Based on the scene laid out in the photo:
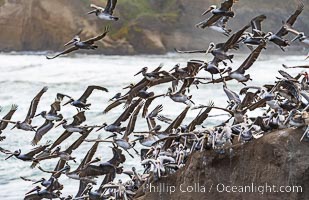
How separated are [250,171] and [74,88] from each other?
44.1 ft

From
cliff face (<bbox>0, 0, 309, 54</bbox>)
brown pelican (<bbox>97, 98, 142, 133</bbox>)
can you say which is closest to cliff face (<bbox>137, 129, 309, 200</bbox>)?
brown pelican (<bbox>97, 98, 142, 133</bbox>)

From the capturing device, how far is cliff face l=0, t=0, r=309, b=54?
25562 mm

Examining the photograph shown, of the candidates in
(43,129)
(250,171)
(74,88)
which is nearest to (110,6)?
(43,129)

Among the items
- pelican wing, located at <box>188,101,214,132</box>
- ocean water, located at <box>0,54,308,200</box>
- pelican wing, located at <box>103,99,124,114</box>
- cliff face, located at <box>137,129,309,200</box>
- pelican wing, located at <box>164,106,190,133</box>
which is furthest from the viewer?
ocean water, located at <box>0,54,308,200</box>

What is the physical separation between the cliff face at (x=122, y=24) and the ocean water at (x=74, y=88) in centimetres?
142

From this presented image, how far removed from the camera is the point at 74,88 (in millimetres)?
16469

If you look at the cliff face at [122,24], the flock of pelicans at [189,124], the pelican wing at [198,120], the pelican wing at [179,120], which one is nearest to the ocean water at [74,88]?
the cliff face at [122,24]

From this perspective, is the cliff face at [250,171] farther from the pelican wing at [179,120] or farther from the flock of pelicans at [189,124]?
the pelican wing at [179,120]

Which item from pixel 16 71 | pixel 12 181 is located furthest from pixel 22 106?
A: pixel 16 71

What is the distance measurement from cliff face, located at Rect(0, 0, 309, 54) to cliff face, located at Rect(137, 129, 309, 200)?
2181 cm

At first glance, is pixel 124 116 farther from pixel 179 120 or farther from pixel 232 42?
pixel 232 42

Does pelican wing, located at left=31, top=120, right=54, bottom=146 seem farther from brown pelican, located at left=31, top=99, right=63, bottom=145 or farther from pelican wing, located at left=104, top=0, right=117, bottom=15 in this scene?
pelican wing, located at left=104, top=0, right=117, bottom=15

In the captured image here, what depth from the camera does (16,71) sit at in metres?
20.8

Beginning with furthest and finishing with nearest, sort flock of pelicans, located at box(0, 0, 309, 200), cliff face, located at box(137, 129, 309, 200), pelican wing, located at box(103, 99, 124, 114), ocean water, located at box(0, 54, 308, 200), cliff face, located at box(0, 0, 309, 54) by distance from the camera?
1. cliff face, located at box(0, 0, 309, 54)
2. ocean water, located at box(0, 54, 308, 200)
3. pelican wing, located at box(103, 99, 124, 114)
4. flock of pelicans, located at box(0, 0, 309, 200)
5. cliff face, located at box(137, 129, 309, 200)
